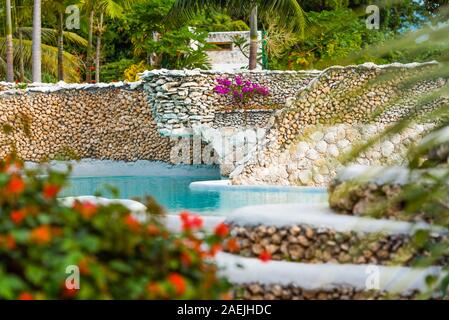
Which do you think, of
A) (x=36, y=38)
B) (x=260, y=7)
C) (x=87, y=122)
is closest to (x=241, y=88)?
(x=260, y=7)

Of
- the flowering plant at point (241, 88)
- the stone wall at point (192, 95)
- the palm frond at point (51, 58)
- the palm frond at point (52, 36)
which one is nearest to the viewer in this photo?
the stone wall at point (192, 95)

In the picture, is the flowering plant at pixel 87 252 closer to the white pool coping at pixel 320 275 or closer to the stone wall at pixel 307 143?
the white pool coping at pixel 320 275

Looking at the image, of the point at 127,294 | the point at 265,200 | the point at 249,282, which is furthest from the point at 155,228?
the point at 265,200

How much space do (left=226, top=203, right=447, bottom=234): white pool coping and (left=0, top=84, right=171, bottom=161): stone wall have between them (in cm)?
1524

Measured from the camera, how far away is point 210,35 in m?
26.3

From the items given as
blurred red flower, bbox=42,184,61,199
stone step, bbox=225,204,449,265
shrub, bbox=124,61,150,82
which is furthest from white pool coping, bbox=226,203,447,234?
shrub, bbox=124,61,150,82

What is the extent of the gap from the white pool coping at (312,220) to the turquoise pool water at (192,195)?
13.7 feet

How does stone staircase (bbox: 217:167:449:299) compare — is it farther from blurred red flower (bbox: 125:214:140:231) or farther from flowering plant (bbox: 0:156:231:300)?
blurred red flower (bbox: 125:214:140:231)

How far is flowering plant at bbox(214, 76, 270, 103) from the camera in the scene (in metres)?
20.2

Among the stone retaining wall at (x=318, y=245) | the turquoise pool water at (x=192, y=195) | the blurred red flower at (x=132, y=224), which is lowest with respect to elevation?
the turquoise pool water at (x=192, y=195)

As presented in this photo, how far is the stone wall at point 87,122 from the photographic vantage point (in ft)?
70.3

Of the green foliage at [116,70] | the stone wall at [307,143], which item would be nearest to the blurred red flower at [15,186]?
the stone wall at [307,143]

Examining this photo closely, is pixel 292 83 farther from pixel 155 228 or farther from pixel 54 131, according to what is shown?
pixel 155 228

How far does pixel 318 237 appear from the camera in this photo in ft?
18.6
